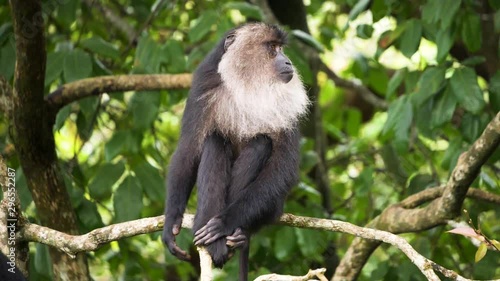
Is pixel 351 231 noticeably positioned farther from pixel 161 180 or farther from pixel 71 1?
pixel 71 1

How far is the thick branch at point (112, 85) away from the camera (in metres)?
4.84

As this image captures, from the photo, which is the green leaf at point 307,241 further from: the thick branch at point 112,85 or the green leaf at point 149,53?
the green leaf at point 149,53

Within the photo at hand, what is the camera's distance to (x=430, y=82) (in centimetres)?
471

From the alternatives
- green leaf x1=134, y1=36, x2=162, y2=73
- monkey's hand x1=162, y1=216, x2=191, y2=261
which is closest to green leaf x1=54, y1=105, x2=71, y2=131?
green leaf x1=134, y1=36, x2=162, y2=73

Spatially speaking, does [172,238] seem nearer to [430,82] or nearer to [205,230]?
[205,230]

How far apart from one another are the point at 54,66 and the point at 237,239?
1.81 m

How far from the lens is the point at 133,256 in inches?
220

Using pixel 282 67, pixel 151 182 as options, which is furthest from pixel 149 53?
pixel 282 67

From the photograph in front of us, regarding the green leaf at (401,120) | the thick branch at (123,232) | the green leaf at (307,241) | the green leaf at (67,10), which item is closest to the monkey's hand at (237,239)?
the thick branch at (123,232)

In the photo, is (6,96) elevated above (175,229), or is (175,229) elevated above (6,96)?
(6,96)

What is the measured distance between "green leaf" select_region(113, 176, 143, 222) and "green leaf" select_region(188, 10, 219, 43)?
3.26 feet

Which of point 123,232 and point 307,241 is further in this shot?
point 307,241

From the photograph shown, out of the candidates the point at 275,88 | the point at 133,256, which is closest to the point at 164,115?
the point at 133,256

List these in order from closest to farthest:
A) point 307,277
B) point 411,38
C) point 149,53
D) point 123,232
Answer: point 307,277, point 123,232, point 411,38, point 149,53
